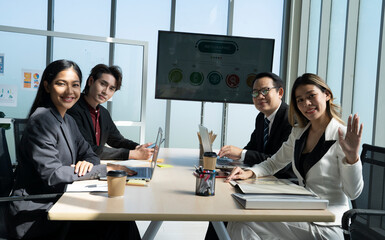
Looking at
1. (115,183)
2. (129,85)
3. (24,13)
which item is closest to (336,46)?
(129,85)

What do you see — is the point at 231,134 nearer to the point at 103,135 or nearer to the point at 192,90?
the point at 192,90

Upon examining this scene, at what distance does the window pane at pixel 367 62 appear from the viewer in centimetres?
350

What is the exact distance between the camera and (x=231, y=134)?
Answer: 6.16 metres

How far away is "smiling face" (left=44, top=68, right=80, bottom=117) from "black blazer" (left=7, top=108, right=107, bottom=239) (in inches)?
3.4

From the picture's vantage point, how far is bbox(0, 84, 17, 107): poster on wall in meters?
3.65

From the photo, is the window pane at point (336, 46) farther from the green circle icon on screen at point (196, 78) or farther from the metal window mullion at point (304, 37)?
the green circle icon on screen at point (196, 78)

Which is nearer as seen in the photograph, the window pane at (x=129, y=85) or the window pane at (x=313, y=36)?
the window pane at (x=129, y=85)

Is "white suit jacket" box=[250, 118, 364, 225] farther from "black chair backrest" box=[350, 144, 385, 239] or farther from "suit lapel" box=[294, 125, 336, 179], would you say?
"black chair backrest" box=[350, 144, 385, 239]

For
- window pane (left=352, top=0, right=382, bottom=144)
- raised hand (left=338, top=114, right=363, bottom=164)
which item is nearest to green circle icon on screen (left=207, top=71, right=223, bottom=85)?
window pane (left=352, top=0, right=382, bottom=144)

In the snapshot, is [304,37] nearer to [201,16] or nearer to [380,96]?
[201,16]

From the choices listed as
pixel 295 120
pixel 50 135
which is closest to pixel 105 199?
pixel 50 135

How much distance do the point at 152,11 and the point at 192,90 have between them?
2.27 meters

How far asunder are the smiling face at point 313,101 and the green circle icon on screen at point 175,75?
212cm

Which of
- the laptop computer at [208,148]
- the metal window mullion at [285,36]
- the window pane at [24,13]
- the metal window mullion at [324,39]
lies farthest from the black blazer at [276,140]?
the window pane at [24,13]
